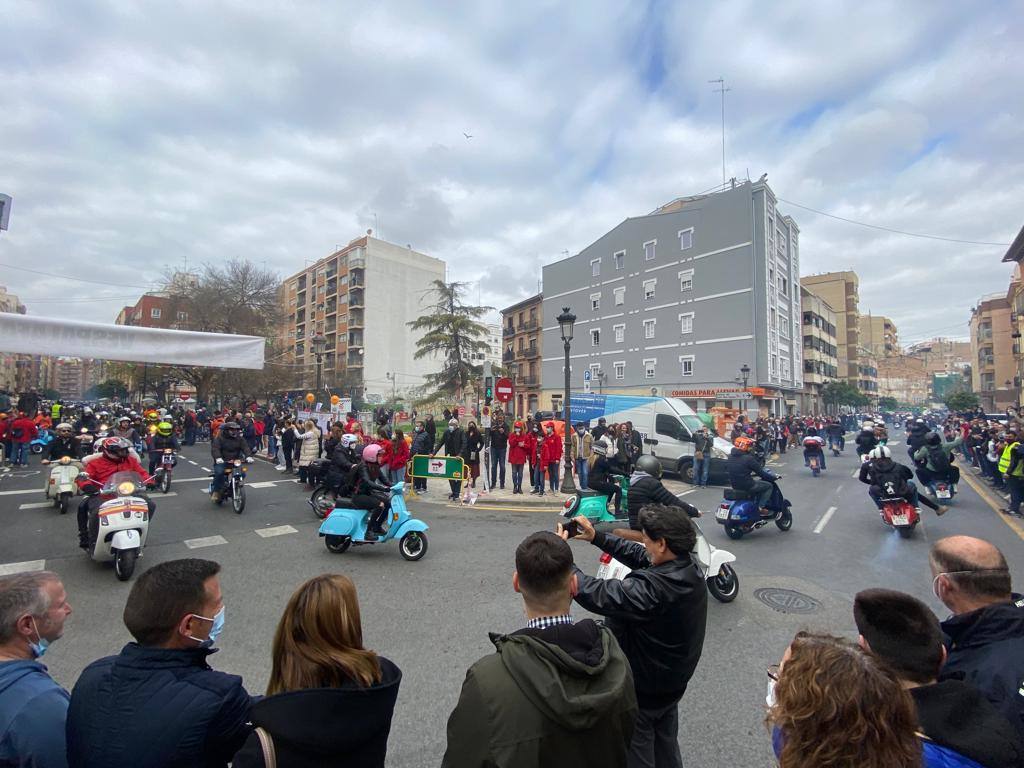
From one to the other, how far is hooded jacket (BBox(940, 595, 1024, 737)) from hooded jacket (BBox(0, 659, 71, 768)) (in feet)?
10.6

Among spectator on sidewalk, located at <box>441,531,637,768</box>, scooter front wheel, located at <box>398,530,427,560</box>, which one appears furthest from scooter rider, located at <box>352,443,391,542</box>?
spectator on sidewalk, located at <box>441,531,637,768</box>

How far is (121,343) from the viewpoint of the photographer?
398cm

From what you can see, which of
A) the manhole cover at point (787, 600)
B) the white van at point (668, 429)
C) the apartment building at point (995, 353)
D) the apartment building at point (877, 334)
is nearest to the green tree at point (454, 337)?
the white van at point (668, 429)

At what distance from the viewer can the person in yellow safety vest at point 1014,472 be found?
9555 millimetres

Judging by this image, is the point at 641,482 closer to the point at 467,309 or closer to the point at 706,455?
the point at 706,455

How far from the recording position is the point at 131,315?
73.2 meters

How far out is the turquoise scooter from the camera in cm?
708

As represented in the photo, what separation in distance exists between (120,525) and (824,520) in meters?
11.7

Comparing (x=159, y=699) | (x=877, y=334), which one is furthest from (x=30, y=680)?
(x=877, y=334)

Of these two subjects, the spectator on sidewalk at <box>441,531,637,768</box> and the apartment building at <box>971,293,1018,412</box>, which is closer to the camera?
the spectator on sidewalk at <box>441,531,637,768</box>

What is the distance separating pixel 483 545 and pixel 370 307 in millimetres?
55189

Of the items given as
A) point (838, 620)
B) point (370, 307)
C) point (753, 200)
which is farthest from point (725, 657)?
point (370, 307)

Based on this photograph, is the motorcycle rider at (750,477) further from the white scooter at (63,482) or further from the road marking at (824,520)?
the white scooter at (63,482)

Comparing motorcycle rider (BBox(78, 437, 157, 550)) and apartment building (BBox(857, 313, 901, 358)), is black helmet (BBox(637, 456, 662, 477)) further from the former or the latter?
apartment building (BBox(857, 313, 901, 358))
